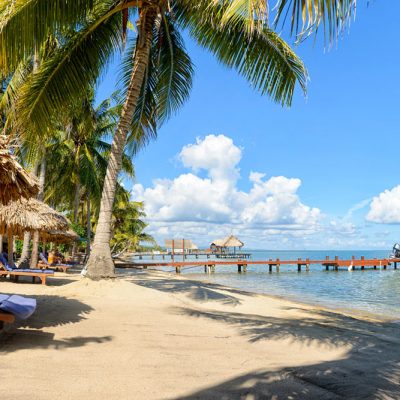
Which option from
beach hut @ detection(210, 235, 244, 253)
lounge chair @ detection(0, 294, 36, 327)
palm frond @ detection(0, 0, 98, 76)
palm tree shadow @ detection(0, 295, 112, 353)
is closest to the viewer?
lounge chair @ detection(0, 294, 36, 327)

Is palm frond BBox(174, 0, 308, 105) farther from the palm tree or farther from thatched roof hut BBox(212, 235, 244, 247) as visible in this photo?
thatched roof hut BBox(212, 235, 244, 247)

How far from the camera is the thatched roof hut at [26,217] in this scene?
456 inches

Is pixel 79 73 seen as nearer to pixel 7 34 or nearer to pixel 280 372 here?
pixel 7 34

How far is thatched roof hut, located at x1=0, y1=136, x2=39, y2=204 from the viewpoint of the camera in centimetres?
505

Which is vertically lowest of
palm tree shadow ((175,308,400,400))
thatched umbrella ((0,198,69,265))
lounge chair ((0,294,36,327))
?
palm tree shadow ((175,308,400,400))

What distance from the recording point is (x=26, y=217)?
12.2 m

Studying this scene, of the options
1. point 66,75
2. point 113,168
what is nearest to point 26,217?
point 113,168

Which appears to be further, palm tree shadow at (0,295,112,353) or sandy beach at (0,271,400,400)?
palm tree shadow at (0,295,112,353)

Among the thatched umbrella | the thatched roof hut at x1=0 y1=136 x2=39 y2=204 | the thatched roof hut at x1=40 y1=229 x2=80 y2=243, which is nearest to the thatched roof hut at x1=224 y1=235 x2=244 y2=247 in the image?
the thatched roof hut at x1=40 y1=229 x2=80 y2=243

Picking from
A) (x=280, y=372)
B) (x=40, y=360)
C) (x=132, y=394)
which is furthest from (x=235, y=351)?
(x=40, y=360)

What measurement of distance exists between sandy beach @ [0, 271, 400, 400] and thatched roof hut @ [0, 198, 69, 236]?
15.0ft

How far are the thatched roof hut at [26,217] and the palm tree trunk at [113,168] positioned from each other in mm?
2868

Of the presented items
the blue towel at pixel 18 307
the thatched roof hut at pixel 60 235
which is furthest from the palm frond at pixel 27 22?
the thatched roof hut at pixel 60 235

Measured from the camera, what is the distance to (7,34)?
24.4 ft
